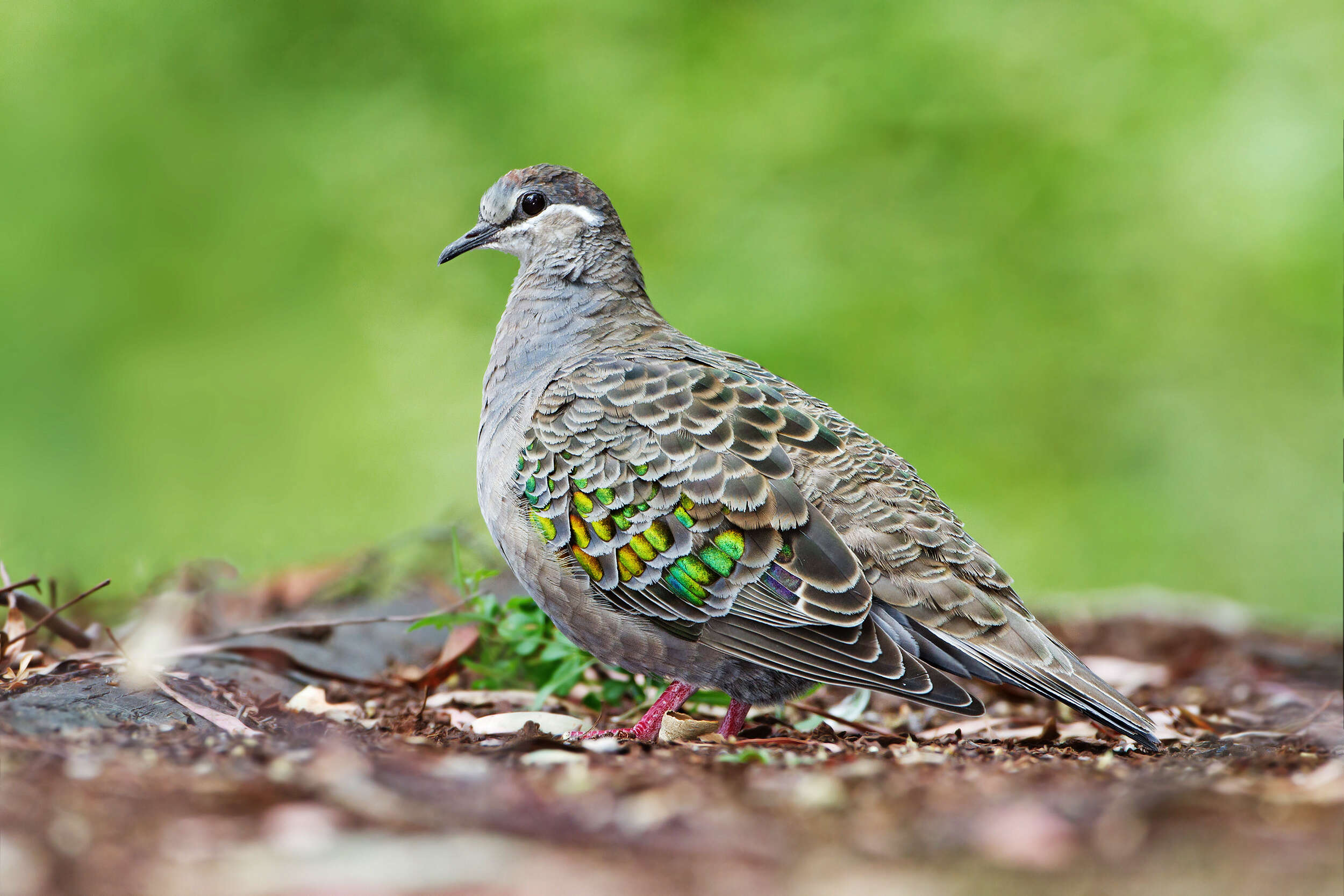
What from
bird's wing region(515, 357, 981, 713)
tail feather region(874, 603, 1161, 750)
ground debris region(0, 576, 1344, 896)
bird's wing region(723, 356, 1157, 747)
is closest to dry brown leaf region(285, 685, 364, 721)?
ground debris region(0, 576, 1344, 896)

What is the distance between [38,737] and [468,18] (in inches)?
434

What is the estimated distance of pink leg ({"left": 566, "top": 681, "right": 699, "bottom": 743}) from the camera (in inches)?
159

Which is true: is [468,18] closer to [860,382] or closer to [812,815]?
[860,382]

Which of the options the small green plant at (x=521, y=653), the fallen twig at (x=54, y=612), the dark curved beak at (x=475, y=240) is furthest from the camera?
the dark curved beak at (x=475, y=240)

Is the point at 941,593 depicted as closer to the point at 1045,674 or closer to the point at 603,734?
the point at 1045,674

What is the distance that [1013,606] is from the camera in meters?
4.12

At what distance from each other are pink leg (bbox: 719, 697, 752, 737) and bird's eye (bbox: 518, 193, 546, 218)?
7.85 feet

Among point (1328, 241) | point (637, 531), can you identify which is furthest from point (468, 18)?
point (637, 531)

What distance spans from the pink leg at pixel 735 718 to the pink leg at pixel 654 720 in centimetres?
1

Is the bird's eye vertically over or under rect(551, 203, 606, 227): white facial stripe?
under

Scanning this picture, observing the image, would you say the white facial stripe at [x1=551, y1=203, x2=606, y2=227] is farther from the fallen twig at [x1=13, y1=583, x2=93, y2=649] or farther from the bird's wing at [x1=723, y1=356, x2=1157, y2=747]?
the fallen twig at [x1=13, y1=583, x2=93, y2=649]

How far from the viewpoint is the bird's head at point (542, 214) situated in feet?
17.3

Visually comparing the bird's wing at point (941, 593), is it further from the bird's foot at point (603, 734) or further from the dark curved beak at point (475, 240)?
the dark curved beak at point (475, 240)

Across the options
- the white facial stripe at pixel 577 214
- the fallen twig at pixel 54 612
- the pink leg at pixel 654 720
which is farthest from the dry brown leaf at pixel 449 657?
the white facial stripe at pixel 577 214
